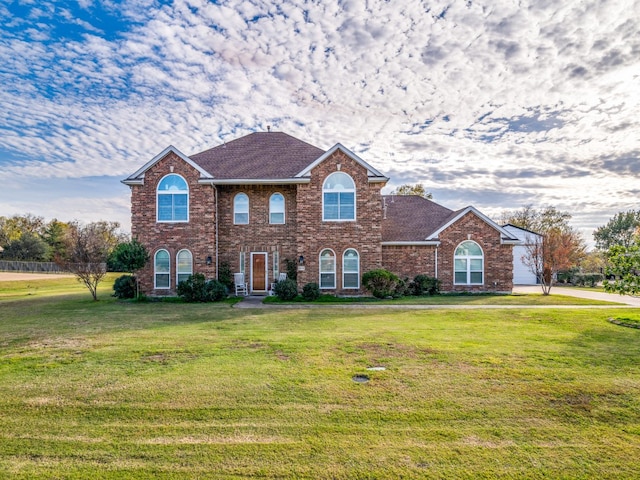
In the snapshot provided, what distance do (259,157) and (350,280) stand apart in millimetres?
9069

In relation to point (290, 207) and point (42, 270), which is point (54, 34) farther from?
point (42, 270)

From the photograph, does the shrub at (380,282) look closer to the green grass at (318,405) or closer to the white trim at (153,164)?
the green grass at (318,405)

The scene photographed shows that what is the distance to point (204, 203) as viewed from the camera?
18.2 meters

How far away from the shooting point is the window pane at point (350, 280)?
18.4m

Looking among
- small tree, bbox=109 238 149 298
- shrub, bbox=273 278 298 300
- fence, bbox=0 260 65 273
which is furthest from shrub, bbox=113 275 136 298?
fence, bbox=0 260 65 273

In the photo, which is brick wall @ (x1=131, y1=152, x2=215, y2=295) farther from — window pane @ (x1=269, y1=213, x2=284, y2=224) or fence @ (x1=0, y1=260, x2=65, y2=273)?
fence @ (x1=0, y1=260, x2=65, y2=273)

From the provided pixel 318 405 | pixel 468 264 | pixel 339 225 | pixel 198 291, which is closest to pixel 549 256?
pixel 468 264

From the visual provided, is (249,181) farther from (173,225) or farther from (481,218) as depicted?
(481,218)

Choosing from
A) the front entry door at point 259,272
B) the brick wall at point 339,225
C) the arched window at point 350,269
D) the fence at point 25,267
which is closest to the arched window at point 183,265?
the front entry door at point 259,272

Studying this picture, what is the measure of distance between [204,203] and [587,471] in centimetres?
1782

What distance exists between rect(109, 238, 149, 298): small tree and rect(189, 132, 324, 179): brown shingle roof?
5.37m

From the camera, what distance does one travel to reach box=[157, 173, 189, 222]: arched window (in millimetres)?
18328

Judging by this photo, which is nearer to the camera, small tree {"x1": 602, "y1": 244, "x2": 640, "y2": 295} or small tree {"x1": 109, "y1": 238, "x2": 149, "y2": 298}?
small tree {"x1": 602, "y1": 244, "x2": 640, "y2": 295}

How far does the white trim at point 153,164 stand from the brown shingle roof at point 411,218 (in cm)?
1091
